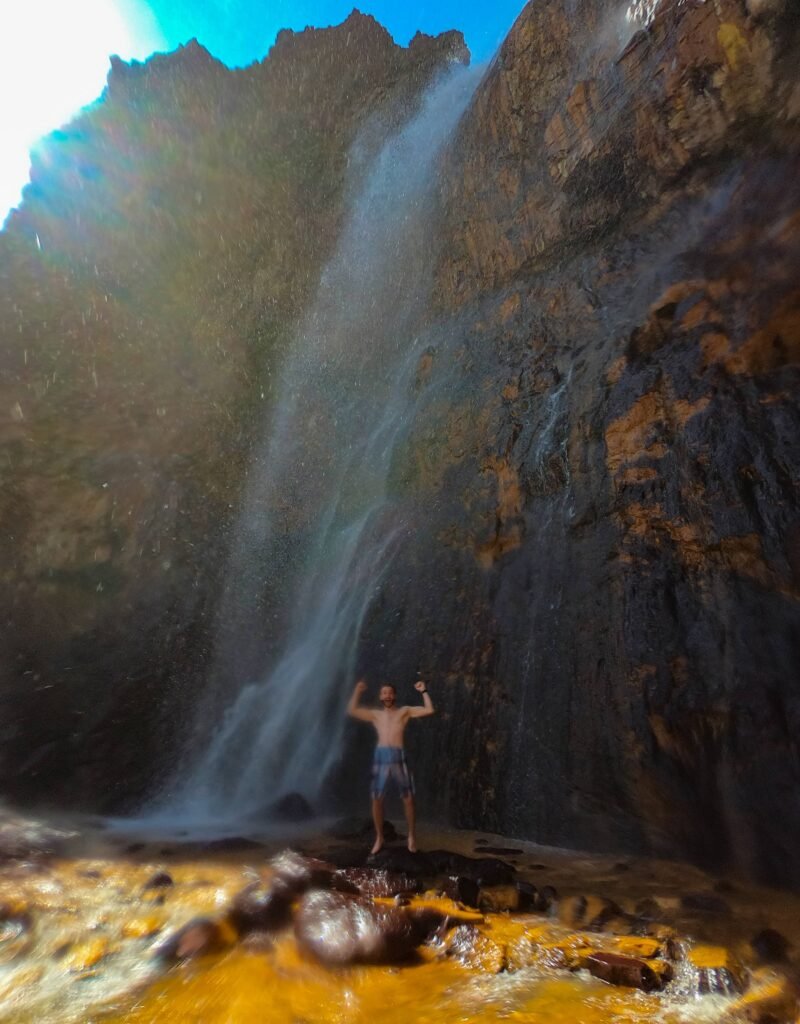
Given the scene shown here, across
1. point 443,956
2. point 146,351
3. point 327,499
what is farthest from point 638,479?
point 146,351

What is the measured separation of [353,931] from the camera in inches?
147

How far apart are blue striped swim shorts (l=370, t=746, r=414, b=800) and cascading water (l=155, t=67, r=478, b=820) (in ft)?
10.7

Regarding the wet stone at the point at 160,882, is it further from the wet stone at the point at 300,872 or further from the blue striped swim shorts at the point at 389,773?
the blue striped swim shorts at the point at 389,773

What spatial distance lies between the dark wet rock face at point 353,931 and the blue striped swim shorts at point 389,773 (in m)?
1.51

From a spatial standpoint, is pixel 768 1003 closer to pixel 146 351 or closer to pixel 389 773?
pixel 389 773

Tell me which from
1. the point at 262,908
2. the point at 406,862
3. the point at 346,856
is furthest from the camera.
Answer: the point at 346,856

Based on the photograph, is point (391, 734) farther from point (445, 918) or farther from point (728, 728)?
point (728, 728)

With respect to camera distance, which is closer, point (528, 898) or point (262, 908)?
point (262, 908)

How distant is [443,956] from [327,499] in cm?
1125

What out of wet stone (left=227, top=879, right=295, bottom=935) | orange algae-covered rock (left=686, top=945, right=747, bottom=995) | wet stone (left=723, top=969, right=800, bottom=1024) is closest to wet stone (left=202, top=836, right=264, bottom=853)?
wet stone (left=227, top=879, right=295, bottom=935)

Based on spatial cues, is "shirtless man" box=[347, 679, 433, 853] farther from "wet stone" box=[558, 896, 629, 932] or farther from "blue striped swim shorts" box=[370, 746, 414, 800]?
"wet stone" box=[558, 896, 629, 932]

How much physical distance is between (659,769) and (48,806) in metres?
8.94

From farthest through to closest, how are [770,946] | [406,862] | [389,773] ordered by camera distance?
[389,773]
[406,862]
[770,946]

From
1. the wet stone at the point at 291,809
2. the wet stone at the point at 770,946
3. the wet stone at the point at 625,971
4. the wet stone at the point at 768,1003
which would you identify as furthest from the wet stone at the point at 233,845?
the wet stone at the point at 768,1003
